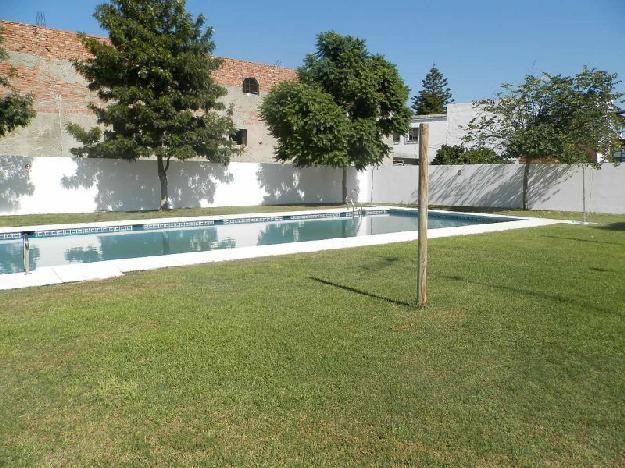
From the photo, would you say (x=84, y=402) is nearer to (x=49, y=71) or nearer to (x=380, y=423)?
(x=380, y=423)

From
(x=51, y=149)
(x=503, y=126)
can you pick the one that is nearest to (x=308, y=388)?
(x=503, y=126)

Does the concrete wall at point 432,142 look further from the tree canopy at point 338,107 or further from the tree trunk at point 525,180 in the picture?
the tree trunk at point 525,180

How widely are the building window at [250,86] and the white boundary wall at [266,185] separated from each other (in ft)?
22.3

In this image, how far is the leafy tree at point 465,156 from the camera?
22359mm

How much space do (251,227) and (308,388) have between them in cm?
1326

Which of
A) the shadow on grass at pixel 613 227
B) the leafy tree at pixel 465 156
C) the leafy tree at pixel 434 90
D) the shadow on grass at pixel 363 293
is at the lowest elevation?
the shadow on grass at pixel 363 293

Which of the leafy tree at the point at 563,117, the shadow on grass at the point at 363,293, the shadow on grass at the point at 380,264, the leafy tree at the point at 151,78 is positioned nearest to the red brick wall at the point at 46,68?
the leafy tree at the point at 151,78

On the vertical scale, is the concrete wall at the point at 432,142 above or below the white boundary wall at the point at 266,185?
above

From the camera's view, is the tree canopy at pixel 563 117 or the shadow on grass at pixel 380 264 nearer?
the shadow on grass at pixel 380 264

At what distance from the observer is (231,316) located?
5.18 metres

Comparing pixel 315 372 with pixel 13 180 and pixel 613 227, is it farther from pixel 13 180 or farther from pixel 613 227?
pixel 13 180

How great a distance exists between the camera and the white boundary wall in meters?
17.5

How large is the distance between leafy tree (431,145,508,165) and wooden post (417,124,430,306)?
57.7 ft

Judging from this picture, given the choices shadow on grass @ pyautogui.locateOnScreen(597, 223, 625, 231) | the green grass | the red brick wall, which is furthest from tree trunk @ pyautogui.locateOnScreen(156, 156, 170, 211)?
shadow on grass @ pyautogui.locateOnScreen(597, 223, 625, 231)
